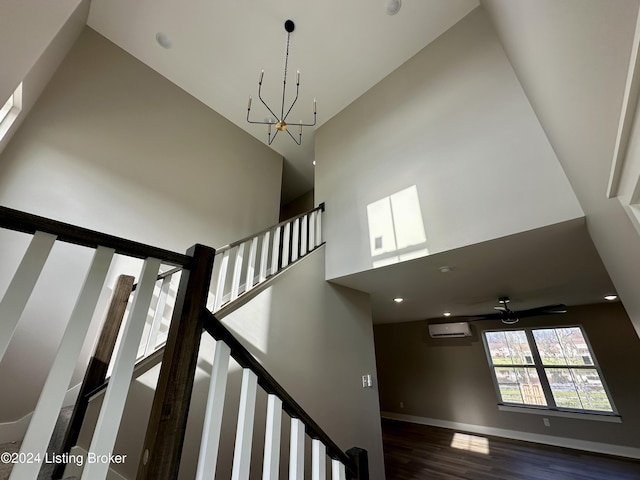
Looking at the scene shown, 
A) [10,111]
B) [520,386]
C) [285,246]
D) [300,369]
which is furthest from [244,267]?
[520,386]

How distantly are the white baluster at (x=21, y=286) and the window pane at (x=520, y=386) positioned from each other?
24.3ft

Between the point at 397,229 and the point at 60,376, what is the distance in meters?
2.68

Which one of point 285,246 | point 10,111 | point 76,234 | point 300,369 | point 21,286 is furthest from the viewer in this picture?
point 285,246

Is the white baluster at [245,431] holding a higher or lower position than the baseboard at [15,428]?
higher

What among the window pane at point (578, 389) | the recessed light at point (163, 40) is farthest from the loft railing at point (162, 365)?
the window pane at point (578, 389)

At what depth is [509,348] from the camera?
18.9 ft

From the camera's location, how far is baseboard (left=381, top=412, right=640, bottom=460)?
436 centimetres

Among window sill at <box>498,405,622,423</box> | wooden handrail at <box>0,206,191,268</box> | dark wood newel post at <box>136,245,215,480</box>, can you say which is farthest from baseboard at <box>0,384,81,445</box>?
window sill at <box>498,405,622,423</box>

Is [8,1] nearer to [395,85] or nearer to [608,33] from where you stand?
[608,33]

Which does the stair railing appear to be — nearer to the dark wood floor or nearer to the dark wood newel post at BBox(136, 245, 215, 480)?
the dark wood newel post at BBox(136, 245, 215, 480)

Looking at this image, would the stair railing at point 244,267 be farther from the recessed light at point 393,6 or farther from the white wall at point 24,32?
the recessed light at point 393,6

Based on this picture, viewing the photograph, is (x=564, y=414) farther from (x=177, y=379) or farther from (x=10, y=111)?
(x=10, y=111)

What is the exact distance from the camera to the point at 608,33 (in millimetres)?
916

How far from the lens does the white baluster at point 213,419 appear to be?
899 mm
